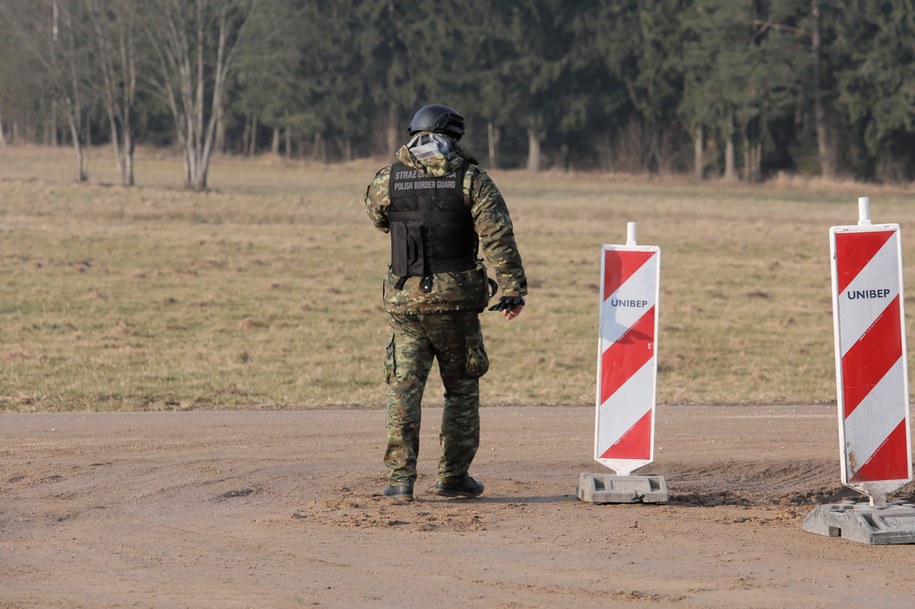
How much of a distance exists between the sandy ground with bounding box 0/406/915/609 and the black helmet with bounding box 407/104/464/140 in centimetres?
191

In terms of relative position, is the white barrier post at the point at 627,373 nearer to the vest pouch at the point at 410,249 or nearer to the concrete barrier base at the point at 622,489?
the concrete barrier base at the point at 622,489

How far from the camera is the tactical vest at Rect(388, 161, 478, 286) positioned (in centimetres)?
689

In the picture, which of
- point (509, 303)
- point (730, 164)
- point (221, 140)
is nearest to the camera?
point (509, 303)

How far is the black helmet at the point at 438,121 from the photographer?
6.96 metres

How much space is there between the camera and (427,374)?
705 centimetres

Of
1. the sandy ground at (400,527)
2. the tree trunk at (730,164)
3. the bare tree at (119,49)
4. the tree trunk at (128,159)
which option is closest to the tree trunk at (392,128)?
the tree trunk at (730,164)

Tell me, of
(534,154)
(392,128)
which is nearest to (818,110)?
(534,154)

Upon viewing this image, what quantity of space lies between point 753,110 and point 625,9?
39.3 feet

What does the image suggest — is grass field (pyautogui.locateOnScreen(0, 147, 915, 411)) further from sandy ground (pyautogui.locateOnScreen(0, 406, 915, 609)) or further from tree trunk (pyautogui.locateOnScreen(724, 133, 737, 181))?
tree trunk (pyautogui.locateOnScreen(724, 133, 737, 181))

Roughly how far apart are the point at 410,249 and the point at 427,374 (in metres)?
0.65

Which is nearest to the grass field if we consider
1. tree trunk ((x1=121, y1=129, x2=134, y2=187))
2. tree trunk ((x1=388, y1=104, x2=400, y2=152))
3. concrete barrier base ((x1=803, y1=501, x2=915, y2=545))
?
concrete barrier base ((x1=803, y1=501, x2=915, y2=545))

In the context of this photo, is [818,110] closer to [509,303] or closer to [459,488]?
A: [459,488]

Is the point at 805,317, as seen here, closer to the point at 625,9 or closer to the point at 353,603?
the point at 353,603

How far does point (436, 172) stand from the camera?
6883mm
